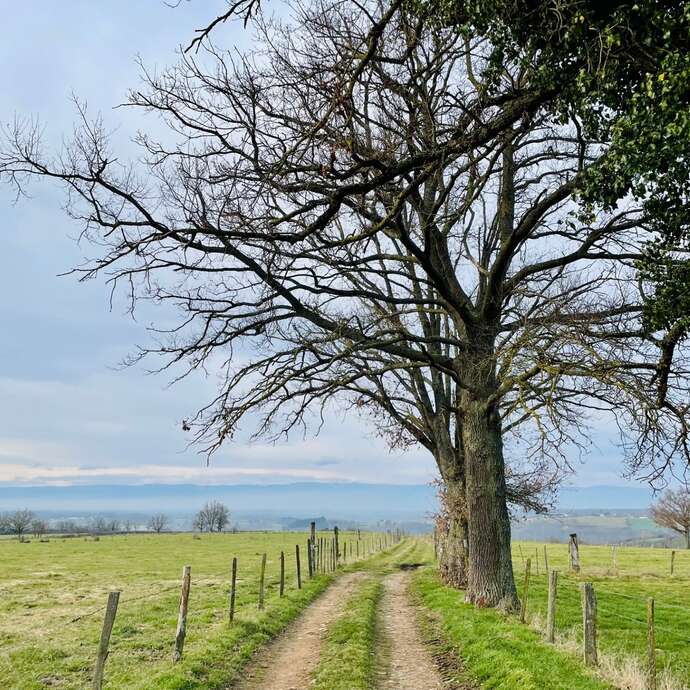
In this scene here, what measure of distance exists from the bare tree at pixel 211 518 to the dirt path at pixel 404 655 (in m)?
142

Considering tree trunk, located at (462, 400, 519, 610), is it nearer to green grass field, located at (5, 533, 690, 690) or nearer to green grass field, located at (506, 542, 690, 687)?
green grass field, located at (5, 533, 690, 690)

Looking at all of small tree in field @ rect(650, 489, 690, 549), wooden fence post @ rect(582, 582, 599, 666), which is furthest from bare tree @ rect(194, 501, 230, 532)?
wooden fence post @ rect(582, 582, 599, 666)

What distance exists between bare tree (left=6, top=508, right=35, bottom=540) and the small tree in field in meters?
104

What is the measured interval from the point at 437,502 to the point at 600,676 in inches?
678

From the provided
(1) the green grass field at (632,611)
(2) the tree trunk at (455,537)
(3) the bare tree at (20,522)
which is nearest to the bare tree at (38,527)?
(3) the bare tree at (20,522)

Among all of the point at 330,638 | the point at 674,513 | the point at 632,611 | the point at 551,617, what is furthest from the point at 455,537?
the point at 674,513

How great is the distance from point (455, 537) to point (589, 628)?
1377 centimetres

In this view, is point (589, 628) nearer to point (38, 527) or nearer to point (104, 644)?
point (104, 644)

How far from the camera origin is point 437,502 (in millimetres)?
26188

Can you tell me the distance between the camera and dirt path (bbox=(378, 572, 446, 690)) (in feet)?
32.7

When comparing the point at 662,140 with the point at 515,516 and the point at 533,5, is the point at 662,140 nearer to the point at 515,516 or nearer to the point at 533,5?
the point at 533,5


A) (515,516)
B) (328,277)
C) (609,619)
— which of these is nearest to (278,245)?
(328,277)

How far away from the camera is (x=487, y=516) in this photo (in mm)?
15258

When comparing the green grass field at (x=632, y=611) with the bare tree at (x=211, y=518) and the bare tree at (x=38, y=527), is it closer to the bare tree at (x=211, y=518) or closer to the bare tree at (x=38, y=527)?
the bare tree at (x=38, y=527)
